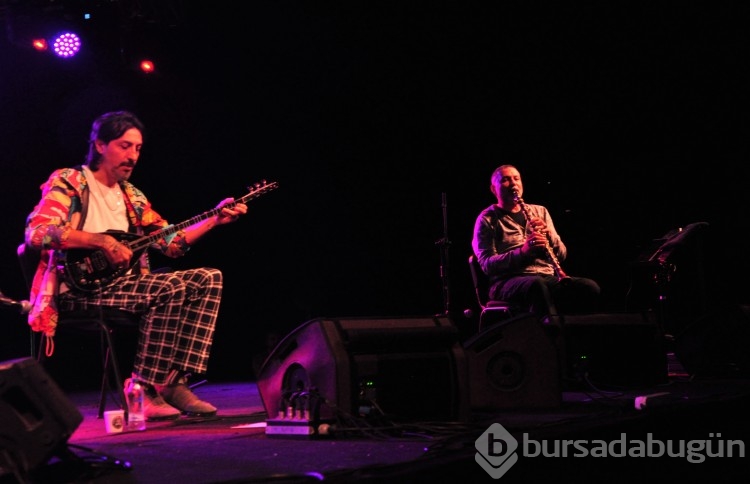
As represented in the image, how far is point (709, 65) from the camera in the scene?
22.1ft

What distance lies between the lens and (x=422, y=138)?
712 cm

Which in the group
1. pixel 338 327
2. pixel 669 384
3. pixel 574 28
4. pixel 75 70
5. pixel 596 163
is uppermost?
pixel 574 28

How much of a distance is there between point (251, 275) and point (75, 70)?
7.06ft

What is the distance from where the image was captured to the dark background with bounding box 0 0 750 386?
250 inches

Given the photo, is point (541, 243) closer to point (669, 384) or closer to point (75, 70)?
point (669, 384)

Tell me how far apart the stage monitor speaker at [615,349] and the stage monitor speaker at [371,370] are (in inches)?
53.2

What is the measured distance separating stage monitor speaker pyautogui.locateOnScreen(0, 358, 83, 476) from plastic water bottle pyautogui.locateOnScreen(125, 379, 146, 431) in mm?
1333

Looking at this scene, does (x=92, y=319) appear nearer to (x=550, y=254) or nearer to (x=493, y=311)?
(x=493, y=311)

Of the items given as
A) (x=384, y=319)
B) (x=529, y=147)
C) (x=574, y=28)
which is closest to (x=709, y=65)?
(x=574, y=28)

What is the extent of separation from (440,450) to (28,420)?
3.50ft

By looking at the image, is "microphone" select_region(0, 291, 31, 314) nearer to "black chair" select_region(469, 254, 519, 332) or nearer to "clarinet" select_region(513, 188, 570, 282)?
"black chair" select_region(469, 254, 519, 332)

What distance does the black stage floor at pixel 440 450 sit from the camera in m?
1.93

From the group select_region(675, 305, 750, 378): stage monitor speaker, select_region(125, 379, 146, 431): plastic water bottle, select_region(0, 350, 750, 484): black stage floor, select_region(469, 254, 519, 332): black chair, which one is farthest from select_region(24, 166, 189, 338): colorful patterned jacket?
select_region(675, 305, 750, 378): stage monitor speaker

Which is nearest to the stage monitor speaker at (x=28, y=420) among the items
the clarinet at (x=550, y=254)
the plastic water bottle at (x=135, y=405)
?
the plastic water bottle at (x=135, y=405)
